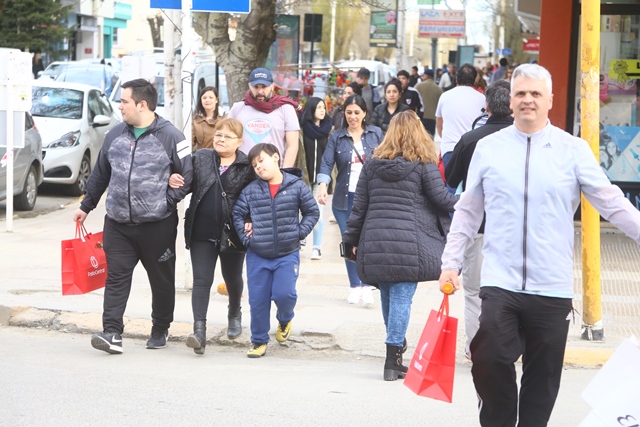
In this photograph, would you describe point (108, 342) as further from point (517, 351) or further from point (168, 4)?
point (517, 351)

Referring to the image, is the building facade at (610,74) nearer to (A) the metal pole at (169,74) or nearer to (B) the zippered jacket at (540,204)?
(A) the metal pole at (169,74)

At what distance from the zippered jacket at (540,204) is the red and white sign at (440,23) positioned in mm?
43904

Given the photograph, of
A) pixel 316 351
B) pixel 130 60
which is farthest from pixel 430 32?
pixel 316 351

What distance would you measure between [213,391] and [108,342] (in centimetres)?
116

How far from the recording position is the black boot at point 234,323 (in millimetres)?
7793

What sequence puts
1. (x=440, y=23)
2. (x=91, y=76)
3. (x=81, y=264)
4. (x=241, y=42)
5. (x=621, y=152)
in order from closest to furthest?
(x=81, y=264), (x=621, y=152), (x=241, y=42), (x=91, y=76), (x=440, y=23)

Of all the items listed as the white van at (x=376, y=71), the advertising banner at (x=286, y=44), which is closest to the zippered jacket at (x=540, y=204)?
the advertising banner at (x=286, y=44)

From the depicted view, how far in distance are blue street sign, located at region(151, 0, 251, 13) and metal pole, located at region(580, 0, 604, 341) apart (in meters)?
2.80

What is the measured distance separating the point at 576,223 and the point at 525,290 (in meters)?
8.44

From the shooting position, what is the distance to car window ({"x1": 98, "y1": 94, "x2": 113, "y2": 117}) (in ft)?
59.4

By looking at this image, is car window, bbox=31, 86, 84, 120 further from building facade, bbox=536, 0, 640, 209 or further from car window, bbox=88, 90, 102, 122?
building facade, bbox=536, 0, 640, 209

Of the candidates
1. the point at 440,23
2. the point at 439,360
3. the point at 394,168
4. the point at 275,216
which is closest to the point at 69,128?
the point at 275,216

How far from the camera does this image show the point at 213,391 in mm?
6309

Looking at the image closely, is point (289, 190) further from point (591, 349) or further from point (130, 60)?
point (130, 60)
